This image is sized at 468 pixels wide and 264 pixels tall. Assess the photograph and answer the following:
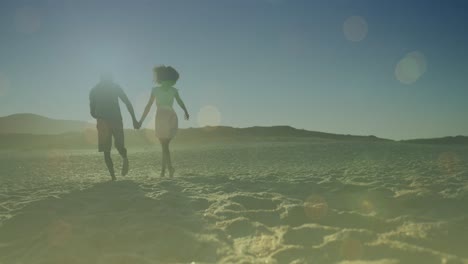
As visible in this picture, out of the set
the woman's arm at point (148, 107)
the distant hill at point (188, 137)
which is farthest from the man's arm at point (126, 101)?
the distant hill at point (188, 137)

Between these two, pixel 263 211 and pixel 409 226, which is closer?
pixel 409 226

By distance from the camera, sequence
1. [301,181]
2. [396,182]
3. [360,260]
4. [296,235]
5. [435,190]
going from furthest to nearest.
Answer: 1. [301,181]
2. [396,182]
3. [435,190]
4. [296,235]
5. [360,260]

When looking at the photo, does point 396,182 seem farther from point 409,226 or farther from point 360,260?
point 360,260

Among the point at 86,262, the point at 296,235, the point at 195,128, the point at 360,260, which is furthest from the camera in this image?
the point at 195,128

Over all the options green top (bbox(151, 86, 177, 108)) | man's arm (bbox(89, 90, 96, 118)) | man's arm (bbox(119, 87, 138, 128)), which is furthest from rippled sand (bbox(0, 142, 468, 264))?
green top (bbox(151, 86, 177, 108))

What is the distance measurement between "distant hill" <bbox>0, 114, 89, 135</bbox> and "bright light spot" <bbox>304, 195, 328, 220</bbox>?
8483 centimetres

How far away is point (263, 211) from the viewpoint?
4.13m

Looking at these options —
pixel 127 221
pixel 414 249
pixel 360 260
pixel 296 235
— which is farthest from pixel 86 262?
pixel 414 249

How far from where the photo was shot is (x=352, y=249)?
2.91 m

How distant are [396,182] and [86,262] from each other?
4.07 meters

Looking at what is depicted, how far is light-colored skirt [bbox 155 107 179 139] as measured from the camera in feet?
23.4

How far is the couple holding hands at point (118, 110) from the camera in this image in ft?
21.6

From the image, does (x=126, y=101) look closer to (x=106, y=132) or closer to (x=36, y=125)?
(x=106, y=132)

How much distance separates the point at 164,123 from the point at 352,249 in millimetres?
4838
